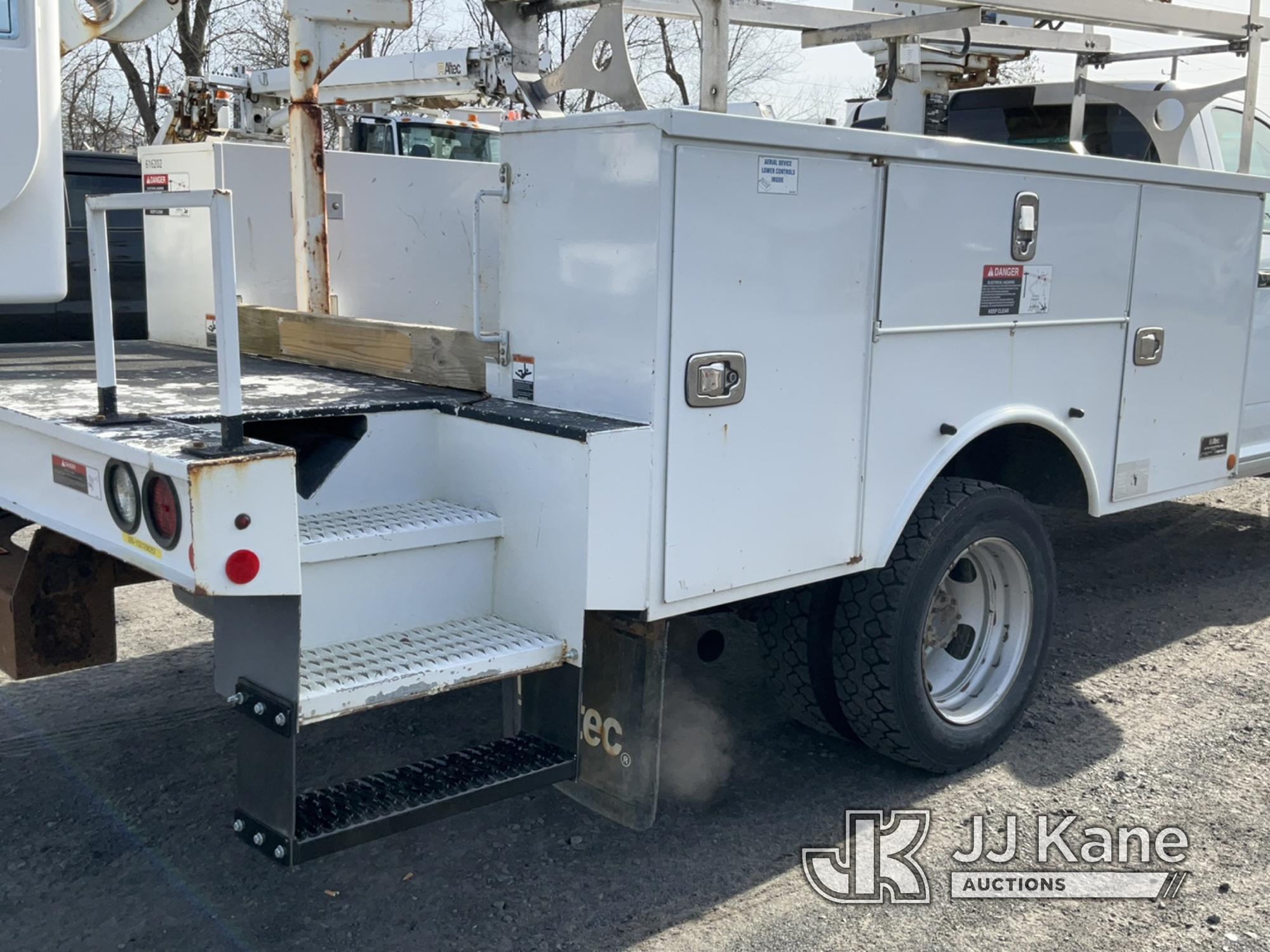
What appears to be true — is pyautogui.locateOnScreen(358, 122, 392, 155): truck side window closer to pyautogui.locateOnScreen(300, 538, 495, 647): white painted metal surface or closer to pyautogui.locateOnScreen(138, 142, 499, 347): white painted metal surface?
pyautogui.locateOnScreen(138, 142, 499, 347): white painted metal surface

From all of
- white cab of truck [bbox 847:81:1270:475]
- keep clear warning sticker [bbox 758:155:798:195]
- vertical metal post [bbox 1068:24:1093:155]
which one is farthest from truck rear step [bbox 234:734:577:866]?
vertical metal post [bbox 1068:24:1093:155]

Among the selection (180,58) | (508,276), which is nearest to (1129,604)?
(508,276)

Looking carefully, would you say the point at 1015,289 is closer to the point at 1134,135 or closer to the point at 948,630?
the point at 948,630

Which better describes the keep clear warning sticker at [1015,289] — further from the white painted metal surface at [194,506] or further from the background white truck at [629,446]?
the white painted metal surface at [194,506]

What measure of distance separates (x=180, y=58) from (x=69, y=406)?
23.5 m

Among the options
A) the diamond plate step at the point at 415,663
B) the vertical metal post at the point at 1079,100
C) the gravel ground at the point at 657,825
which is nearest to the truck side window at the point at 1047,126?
the vertical metal post at the point at 1079,100

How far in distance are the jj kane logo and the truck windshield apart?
31.0 feet

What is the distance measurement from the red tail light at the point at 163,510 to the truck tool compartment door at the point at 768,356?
1.12 m

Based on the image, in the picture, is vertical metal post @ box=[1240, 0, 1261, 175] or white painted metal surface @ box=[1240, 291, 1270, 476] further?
white painted metal surface @ box=[1240, 291, 1270, 476]

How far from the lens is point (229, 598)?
8.70 feet

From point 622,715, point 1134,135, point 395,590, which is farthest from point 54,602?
point 1134,135

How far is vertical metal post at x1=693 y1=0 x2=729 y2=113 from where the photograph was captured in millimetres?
3074

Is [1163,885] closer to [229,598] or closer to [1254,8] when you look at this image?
[229,598]

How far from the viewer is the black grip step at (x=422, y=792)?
261 cm
